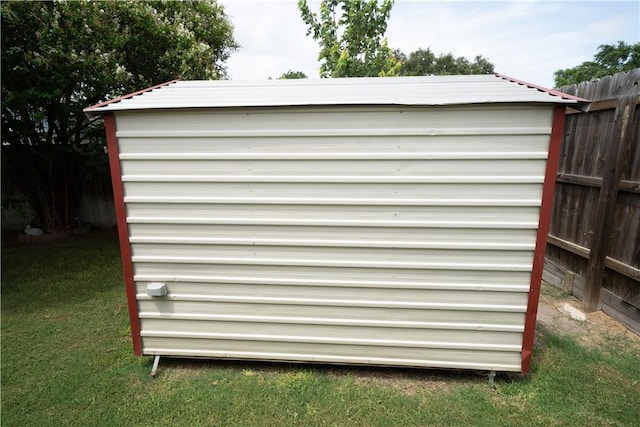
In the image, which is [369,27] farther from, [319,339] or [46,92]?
[319,339]

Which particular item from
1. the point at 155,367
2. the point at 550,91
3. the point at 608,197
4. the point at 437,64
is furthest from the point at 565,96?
the point at 437,64

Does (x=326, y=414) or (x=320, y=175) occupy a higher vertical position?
(x=320, y=175)

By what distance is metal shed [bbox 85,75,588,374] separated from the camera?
2361mm

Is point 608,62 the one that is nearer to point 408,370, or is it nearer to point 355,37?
point 355,37

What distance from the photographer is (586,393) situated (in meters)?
2.51

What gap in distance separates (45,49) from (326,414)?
612 cm

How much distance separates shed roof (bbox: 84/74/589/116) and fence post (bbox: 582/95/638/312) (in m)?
1.52

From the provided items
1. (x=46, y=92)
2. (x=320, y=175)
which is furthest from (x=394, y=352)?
(x=46, y=92)

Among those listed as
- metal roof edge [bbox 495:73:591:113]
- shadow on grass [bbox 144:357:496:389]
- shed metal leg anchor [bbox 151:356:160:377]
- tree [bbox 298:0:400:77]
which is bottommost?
shadow on grass [bbox 144:357:496:389]

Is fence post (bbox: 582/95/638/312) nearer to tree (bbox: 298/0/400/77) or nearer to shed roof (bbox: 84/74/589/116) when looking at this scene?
shed roof (bbox: 84/74/589/116)

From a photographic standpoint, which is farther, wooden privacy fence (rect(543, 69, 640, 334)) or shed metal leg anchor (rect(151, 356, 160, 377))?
wooden privacy fence (rect(543, 69, 640, 334))

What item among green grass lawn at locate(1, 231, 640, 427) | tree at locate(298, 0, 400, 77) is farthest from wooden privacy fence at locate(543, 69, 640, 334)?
tree at locate(298, 0, 400, 77)

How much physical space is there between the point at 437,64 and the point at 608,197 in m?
39.7

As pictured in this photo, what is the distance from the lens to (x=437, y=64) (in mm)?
37844
